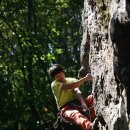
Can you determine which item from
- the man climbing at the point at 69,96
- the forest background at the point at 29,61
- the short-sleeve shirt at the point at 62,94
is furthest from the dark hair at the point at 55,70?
the forest background at the point at 29,61

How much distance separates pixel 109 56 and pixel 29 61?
68.7 feet

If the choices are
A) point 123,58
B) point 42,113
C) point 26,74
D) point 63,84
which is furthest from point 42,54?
point 123,58

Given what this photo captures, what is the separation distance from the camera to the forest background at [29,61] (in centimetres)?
2819

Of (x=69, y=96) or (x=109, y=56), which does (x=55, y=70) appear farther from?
(x=109, y=56)

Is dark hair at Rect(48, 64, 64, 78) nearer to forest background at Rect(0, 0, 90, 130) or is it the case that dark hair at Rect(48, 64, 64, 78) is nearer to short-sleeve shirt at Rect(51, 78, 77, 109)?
short-sleeve shirt at Rect(51, 78, 77, 109)

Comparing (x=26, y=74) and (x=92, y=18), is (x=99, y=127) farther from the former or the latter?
(x=26, y=74)

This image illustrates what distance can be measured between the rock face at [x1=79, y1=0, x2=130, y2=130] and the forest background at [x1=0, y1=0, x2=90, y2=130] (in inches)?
667

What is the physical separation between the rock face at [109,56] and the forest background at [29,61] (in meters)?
16.9

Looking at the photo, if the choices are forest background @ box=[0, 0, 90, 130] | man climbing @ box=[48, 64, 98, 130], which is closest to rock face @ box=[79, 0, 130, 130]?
man climbing @ box=[48, 64, 98, 130]

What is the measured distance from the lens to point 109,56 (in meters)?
8.73

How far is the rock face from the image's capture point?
7.25 m

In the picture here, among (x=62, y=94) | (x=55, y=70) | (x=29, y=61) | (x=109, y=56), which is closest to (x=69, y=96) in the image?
(x=62, y=94)

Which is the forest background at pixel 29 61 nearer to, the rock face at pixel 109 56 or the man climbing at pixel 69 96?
the man climbing at pixel 69 96

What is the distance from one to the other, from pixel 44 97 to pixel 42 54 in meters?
3.43
